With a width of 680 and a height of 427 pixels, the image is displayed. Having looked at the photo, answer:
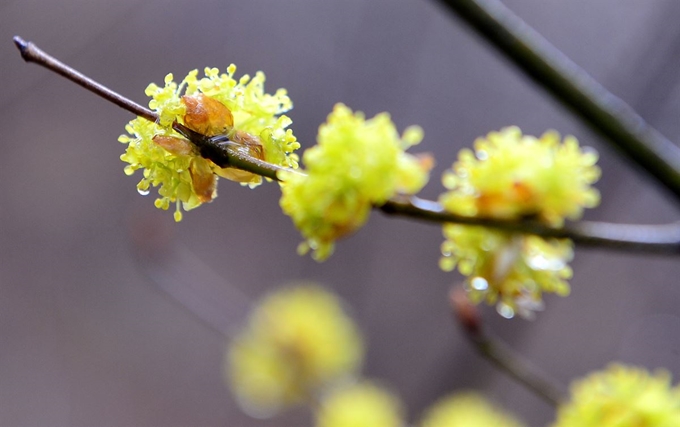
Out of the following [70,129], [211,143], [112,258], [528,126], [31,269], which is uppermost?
[528,126]

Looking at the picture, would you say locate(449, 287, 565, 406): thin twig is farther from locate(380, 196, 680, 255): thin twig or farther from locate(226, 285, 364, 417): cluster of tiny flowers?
locate(226, 285, 364, 417): cluster of tiny flowers

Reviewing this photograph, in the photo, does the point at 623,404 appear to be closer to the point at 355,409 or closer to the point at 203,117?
the point at 203,117

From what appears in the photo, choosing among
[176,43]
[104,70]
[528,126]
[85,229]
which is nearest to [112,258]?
[85,229]

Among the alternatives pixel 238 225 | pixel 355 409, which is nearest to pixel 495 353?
pixel 355 409

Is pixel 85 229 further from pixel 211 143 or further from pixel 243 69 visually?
pixel 211 143

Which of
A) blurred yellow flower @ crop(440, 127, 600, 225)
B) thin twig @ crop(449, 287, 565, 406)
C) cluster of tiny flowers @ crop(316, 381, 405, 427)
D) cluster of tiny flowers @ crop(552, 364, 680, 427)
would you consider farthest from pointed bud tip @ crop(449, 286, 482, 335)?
cluster of tiny flowers @ crop(316, 381, 405, 427)

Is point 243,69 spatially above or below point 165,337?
above

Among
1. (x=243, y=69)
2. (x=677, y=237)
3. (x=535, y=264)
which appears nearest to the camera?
(x=677, y=237)

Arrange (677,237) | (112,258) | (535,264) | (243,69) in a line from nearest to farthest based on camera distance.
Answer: (677,237)
(535,264)
(243,69)
(112,258)

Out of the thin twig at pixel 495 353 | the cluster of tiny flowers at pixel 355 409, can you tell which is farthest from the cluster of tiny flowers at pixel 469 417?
the thin twig at pixel 495 353
